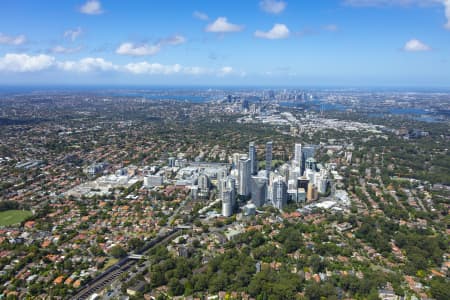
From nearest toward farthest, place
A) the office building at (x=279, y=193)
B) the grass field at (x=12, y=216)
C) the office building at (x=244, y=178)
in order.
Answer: the grass field at (x=12, y=216)
the office building at (x=279, y=193)
the office building at (x=244, y=178)

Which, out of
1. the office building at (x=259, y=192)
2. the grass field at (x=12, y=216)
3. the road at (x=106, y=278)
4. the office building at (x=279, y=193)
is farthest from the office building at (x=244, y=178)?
the grass field at (x=12, y=216)

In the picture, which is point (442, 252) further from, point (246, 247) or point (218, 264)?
point (218, 264)

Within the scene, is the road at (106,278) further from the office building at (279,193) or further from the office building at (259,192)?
the office building at (279,193)

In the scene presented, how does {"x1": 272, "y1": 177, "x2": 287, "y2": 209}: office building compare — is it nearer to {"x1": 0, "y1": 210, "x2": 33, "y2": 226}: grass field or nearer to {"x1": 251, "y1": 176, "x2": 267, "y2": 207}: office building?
{"x1": 251, "y1": 176, "x2": 267, "y2": 207}: office building

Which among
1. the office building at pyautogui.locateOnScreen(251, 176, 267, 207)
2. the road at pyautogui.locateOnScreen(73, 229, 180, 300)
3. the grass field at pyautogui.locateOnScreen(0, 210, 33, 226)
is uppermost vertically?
the office building at pyautogui.locateOnScreen(251, 176, 267, 207)

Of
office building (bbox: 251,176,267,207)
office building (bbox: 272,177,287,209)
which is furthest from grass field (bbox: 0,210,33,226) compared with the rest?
office building (bbox: 272,177,287,209)

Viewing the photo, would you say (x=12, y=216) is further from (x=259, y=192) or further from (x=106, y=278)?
(x=259, y=192)

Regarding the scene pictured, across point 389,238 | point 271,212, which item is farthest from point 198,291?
point 389,238

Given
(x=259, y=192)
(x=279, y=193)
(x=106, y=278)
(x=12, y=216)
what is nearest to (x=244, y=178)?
(x=259, y=192)
